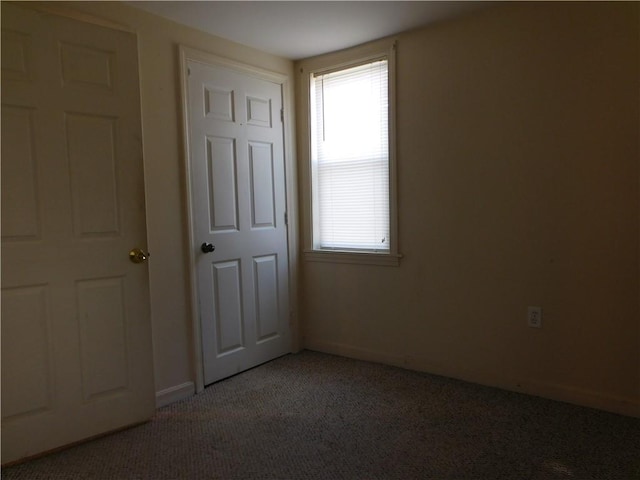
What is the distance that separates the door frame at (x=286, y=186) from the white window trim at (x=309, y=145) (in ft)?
0.28

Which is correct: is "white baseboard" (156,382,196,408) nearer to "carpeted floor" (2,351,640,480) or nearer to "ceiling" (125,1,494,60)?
"carpeted floor" (2,351,640,480)

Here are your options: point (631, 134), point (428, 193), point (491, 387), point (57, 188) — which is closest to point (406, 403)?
point (491, 387)

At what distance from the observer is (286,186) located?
3.52 meters

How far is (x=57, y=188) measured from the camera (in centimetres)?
218

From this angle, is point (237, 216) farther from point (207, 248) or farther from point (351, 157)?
point (351, 157)

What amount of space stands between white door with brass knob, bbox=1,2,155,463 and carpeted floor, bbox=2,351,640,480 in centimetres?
22

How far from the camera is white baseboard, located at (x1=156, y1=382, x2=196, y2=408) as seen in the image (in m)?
2.71

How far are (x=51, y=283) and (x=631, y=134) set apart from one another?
9.55 feet

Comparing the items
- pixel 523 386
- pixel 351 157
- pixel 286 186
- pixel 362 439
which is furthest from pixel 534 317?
pixel 286 186

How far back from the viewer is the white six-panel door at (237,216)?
294cm

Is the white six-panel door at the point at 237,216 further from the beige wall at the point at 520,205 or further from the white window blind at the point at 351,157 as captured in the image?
the beige wall at the point at 520,205

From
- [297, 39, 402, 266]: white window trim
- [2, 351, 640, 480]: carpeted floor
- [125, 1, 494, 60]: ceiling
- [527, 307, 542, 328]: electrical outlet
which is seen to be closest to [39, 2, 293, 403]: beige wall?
[125, 1, 494, 60]: ceiling

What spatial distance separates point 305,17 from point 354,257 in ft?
5.27

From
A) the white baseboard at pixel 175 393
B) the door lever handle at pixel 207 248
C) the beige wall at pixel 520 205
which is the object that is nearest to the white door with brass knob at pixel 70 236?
the white baseboard at pixel 175 393
